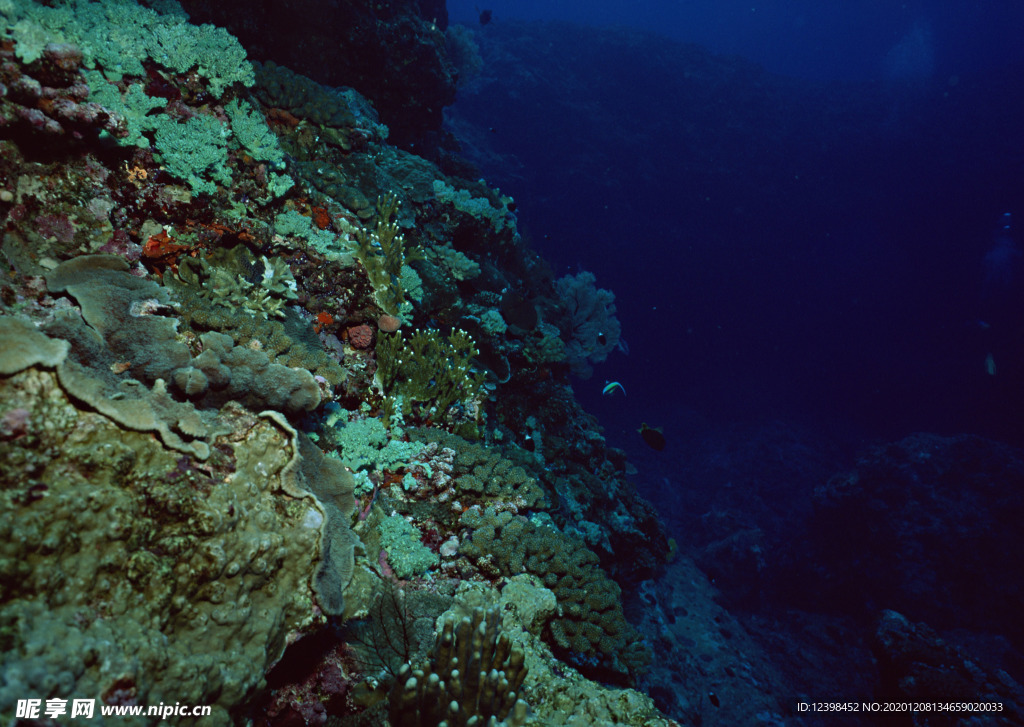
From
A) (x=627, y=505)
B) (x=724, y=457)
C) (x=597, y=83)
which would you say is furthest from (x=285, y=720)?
(x=597, y=83)

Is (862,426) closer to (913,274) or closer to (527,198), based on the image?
(913,274)

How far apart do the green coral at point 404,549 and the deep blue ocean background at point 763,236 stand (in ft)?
66.9

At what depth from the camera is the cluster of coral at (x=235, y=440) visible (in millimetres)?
1891

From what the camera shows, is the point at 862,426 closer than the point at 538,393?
No

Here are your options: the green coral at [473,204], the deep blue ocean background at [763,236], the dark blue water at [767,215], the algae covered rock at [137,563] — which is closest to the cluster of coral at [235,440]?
the algae covered rock at [137,563]

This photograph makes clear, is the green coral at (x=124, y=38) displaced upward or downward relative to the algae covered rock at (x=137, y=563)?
upward

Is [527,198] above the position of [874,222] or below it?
above

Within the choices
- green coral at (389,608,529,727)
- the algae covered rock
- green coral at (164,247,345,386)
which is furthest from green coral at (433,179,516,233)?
green coral at (389,608,529,727)

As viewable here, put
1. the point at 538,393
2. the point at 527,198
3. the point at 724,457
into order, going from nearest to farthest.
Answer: the point at 538,393, the point at 724,457, the point at 527,198

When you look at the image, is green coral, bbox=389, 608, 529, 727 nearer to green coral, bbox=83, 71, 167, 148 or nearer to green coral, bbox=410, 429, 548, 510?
green coral, bbox=410, 429, 548, 510

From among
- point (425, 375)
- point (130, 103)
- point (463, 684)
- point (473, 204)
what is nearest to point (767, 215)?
point (473, 204)

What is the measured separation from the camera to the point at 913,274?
36625 mm

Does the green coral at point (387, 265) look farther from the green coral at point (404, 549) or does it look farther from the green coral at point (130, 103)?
the green coral at point (404, 549)

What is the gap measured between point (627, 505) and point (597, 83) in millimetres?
39304
